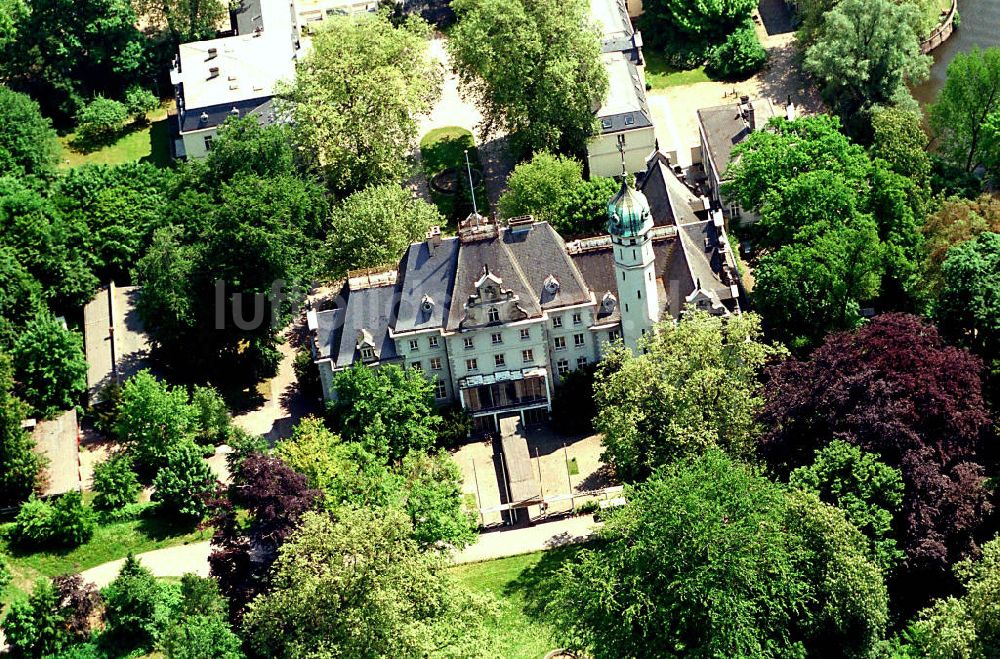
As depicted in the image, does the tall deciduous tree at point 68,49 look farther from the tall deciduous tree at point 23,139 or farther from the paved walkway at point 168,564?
the paved walkway at point 168,564

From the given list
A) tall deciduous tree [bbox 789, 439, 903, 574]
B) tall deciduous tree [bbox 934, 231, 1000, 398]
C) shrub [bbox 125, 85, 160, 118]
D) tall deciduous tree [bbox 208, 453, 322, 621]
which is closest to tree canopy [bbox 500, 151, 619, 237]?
tall deciduous tree [bbox 934, 231, 1000, 398]

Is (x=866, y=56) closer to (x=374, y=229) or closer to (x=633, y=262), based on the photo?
(x=633, y=262)

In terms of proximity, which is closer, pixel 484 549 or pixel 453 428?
pixel 484 549

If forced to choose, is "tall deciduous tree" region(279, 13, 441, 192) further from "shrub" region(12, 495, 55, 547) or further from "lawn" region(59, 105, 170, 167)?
"shrub" region(12, 495, 55, 547)

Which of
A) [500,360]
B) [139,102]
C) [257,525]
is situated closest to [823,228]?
[500,360]

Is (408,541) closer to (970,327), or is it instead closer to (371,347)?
(371,347)

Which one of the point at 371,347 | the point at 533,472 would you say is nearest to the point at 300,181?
the point at 371,347
